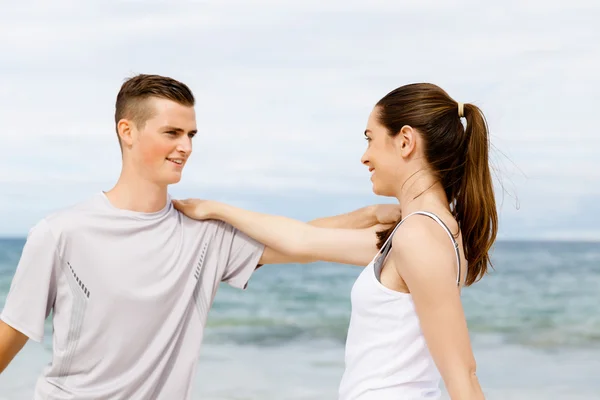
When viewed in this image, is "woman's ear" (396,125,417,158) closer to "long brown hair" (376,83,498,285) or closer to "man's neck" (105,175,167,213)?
"long brown hair" (376,83,498,285)

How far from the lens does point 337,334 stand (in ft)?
36.5

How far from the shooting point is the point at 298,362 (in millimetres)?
9719

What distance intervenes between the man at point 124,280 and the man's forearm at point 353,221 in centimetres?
9

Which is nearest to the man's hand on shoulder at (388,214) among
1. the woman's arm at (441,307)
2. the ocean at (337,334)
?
the woman's arm at (441,307)

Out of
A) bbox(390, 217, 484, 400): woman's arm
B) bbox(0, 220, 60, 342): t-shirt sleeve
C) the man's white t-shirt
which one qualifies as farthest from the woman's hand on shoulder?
bbox(390, 217, 484, 400): woman's arm

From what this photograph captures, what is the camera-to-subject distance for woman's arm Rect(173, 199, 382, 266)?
2779 mm

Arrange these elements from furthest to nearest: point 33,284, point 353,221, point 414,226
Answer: point 353,221 < point 33,284 < point 414,226

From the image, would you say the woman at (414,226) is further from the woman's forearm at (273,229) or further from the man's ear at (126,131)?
the man's ear at (126,131)

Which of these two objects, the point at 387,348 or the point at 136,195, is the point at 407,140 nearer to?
the point at 387,348

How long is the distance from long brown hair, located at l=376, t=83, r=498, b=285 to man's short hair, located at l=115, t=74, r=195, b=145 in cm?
69

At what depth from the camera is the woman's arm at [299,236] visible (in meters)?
2.78

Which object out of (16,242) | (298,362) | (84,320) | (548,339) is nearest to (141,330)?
(84,320)

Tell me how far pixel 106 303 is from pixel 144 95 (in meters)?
0.66

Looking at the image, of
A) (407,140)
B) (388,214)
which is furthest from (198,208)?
(407,140)
